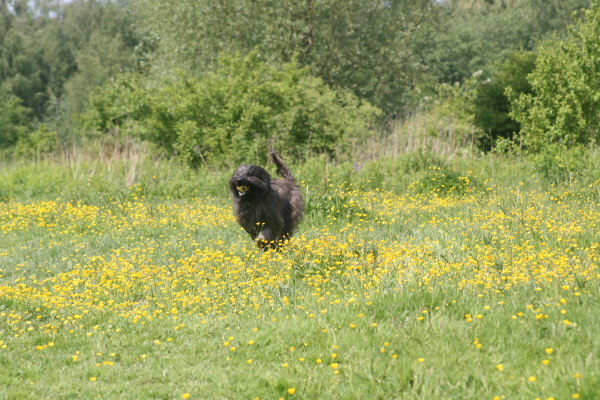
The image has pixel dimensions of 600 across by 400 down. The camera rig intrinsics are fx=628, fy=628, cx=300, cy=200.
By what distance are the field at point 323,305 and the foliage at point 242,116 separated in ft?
20.3

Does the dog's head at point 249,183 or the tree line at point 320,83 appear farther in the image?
the tree line at point 320,83

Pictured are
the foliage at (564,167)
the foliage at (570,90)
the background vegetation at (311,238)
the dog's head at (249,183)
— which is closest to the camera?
the background vegetation at (311,238)

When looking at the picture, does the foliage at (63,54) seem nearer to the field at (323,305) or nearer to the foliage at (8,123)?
the foliage at (8,123)

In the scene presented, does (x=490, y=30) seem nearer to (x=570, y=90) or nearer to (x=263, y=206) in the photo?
(x=570, y=90)

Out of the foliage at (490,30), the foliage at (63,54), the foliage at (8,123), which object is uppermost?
the foliage at (490,30)

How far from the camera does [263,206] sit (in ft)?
25.9

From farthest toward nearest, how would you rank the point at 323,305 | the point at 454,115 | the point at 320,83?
the point at 454,115 → the point at 320,83 → the point at 323,305

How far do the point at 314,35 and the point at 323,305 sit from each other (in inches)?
751

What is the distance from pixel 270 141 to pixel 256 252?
866cm

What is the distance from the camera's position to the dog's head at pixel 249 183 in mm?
7512

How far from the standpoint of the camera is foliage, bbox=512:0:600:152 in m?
13.8

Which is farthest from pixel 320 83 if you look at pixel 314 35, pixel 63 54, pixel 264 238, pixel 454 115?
pixel 63 54

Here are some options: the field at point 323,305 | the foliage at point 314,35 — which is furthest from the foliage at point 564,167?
the foliage at point 314,35

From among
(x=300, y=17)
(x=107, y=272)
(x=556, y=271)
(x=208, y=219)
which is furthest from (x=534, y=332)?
(x=300, y=17)
